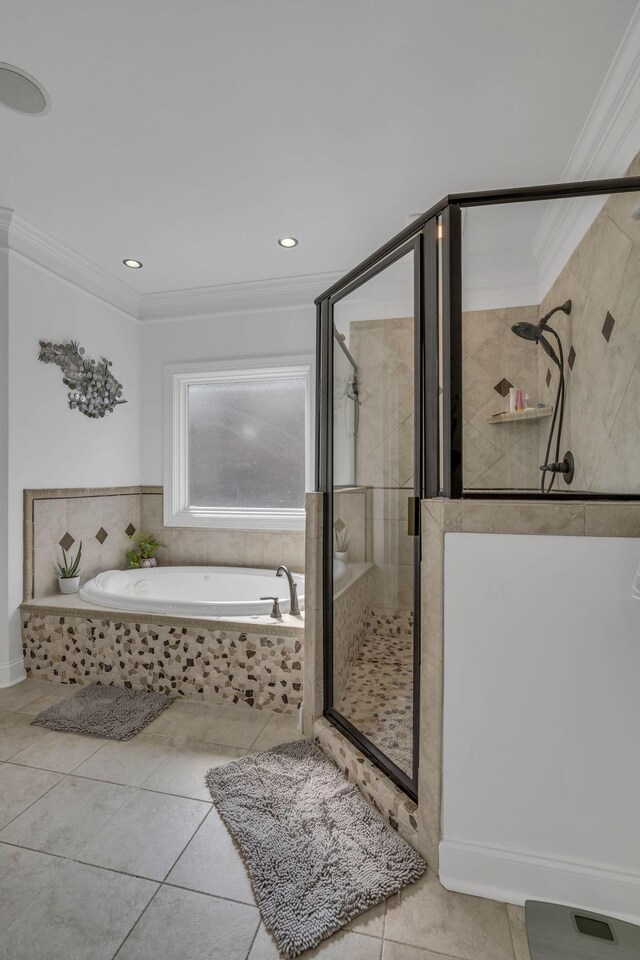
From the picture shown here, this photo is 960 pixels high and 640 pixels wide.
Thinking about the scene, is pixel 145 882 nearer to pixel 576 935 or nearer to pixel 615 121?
pixel 576 935

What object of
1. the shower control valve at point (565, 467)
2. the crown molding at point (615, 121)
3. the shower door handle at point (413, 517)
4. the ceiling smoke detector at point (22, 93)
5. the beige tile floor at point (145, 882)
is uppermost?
the ceiling smoke detector at point (22, 93)

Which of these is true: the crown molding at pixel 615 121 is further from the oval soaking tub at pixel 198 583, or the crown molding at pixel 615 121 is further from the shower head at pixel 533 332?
the oval soaking tub at pixel 198 583

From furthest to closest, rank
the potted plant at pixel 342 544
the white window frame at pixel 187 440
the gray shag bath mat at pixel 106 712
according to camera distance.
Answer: the white window frame at pixel 187 440, the gray shag bath mat at pixel 106 712, the potted plant at pixel 342 544

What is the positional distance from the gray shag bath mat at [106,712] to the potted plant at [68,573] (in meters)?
0.66

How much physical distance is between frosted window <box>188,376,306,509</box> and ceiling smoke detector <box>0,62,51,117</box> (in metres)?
2.03

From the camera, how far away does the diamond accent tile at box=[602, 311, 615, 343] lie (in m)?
1.33

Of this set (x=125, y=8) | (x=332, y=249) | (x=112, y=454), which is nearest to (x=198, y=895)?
(x=125, y=8)

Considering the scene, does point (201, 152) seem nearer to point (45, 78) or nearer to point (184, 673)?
point (45, 78)

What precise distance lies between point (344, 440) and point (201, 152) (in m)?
1.41

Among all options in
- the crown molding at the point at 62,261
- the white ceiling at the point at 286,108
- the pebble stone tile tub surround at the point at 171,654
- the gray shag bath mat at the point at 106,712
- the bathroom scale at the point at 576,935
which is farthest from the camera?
the crown molding at the point at 62,261

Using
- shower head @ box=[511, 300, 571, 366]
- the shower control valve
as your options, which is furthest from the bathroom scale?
shower head @ box=[511, 300, 571, 366]

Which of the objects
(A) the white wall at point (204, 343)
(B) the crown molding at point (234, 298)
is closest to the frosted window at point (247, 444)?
(A) the white wall at point (204, 343)

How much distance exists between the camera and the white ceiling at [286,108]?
1449 millimetres

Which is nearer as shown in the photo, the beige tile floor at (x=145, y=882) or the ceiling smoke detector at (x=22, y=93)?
the beige tile floor at (x=145, y=882)
